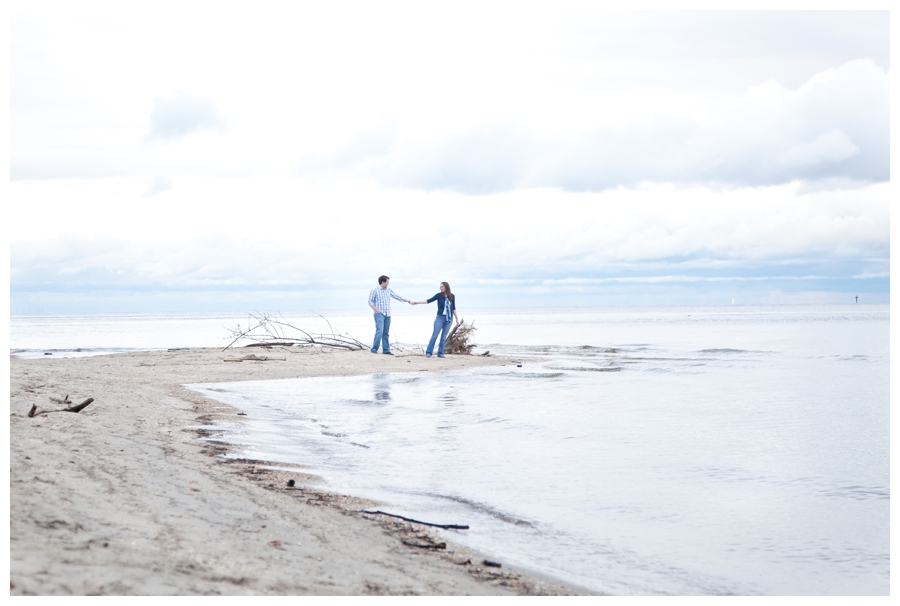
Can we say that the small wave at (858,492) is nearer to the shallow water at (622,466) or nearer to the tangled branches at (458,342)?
the shallow water at (622,466)

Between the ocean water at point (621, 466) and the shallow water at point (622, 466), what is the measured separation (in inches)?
1.0

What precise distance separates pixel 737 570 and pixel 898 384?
36.3 feet

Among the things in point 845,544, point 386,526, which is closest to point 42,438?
point 386,526

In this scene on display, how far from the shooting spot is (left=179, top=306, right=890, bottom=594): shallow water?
523cm

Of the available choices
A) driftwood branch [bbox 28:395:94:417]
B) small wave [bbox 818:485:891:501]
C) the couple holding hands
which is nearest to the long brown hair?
the couple holding hands

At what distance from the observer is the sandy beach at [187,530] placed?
3.52 meters

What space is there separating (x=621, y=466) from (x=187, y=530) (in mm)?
5238

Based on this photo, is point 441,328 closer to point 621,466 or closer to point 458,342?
point 458,342

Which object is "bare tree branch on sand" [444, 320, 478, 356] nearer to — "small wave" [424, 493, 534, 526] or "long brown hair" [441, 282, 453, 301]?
"long brown hair" [441, 282, 453, 301]

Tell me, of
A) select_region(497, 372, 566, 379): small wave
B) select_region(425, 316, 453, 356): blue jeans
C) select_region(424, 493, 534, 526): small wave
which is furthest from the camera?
select_region(425, 316, 453, 356): blue jeans

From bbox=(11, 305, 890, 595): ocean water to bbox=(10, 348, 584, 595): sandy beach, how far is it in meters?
0.58

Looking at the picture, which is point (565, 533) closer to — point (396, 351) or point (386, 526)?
point (386, 526)
